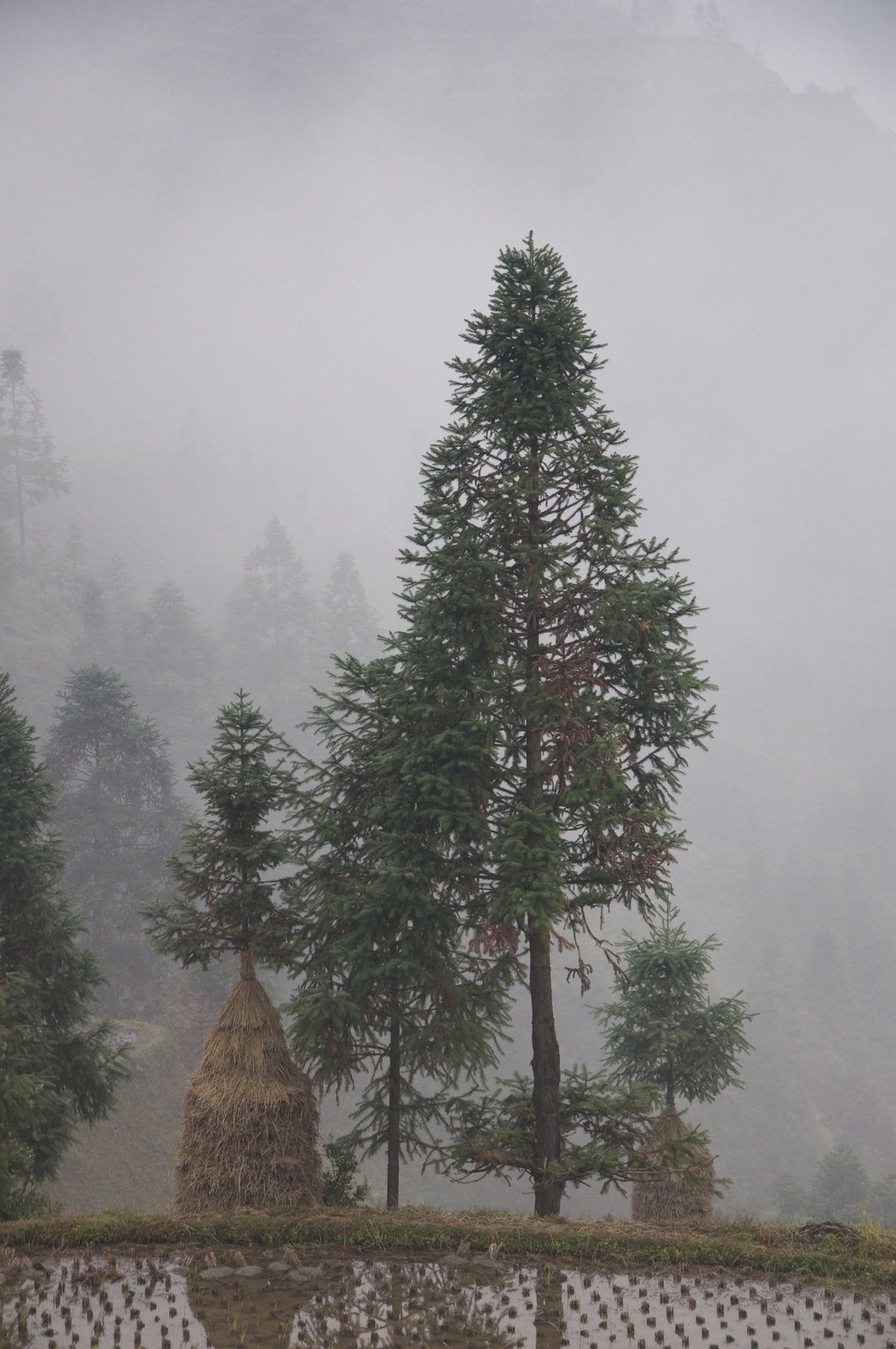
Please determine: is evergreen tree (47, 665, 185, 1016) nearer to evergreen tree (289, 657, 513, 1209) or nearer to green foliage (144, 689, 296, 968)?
green foliage (144, 689, 296, 968)

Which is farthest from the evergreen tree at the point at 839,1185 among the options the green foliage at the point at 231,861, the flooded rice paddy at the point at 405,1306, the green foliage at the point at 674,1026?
the flooded rice paddy at the point at 405,1306

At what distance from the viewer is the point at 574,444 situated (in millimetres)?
11594

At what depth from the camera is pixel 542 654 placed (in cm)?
1142

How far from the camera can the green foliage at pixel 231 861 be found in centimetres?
1183

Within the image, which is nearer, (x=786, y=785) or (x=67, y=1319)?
(x=67, y=1319)

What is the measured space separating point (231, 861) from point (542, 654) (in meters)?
4.89

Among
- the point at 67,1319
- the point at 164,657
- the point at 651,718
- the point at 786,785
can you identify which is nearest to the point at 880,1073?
the point at 786,785

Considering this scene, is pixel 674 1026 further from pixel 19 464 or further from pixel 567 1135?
pixel 19 464

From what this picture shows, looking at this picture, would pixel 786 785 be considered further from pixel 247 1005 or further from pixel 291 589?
pixel 247 1005

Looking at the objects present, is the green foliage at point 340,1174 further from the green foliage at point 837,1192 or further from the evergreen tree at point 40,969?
the green foliage at point 837,1192

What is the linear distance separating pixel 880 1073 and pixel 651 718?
74.5 m

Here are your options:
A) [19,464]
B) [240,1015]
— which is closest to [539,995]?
[240,1015]

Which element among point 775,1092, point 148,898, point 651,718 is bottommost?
point 775,1092

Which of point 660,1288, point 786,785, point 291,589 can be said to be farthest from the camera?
point 786,785
